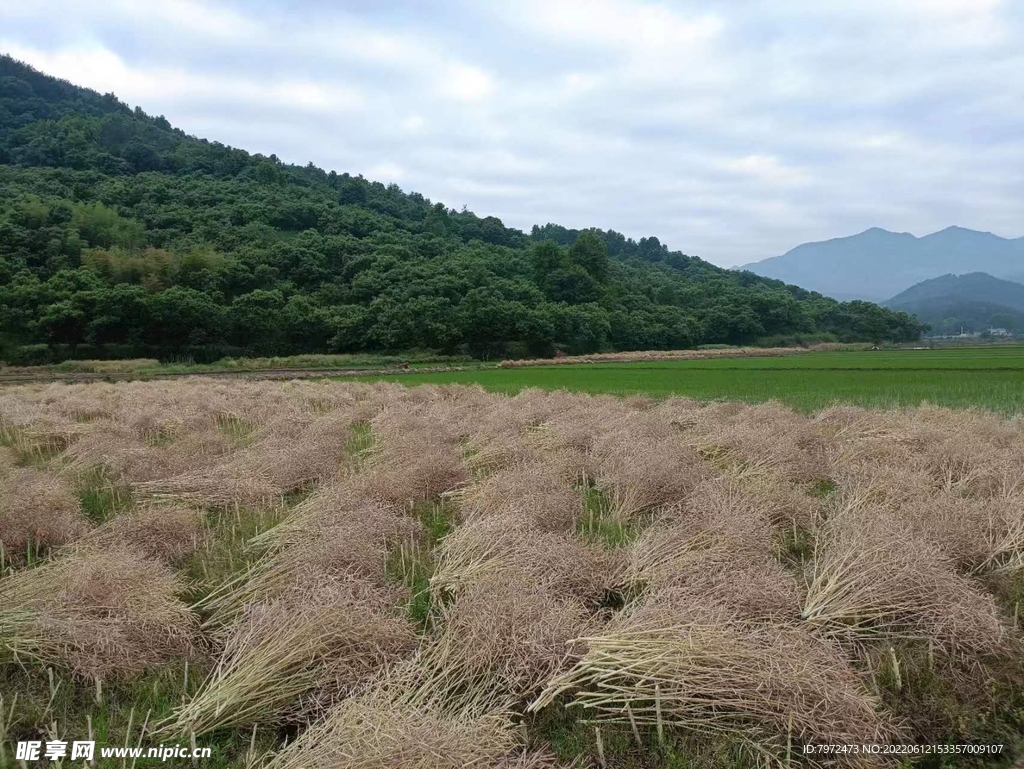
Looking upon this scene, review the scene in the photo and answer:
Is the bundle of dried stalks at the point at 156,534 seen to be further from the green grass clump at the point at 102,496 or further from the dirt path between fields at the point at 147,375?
the dirt path between fields at the point at 147,375

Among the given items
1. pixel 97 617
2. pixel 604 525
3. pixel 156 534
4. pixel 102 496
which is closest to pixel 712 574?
pixel 604 525

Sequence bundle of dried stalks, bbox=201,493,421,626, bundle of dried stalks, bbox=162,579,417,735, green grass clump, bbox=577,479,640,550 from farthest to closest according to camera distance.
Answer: green grass clump, bbox=577,479,640,550 → bundle of dried stalks, bbox=201,493,421,626 → bundle of dried stalks, bbox=162,579,417,735

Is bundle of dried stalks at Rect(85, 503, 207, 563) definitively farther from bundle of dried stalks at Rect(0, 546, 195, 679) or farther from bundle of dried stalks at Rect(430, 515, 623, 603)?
bundle of dried stalks at Rect(430, 515, 623, 603)

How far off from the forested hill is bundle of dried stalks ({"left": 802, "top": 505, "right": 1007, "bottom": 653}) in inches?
1883

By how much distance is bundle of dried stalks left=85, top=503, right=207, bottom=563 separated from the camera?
5168 mm

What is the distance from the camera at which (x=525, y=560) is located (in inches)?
172

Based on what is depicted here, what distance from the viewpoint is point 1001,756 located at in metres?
3.01

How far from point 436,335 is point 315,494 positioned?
1778 inches

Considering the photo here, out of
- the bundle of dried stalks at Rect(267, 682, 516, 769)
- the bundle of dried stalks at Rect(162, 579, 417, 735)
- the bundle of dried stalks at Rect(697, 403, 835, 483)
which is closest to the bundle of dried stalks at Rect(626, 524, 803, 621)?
the bundle of dried stalks at Rect(267, 682, 516, 769)

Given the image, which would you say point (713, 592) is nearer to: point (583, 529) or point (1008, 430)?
point (583, 529)

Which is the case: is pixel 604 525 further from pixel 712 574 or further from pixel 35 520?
pixel 35 520

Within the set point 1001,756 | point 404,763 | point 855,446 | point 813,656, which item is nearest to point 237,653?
point 404,763

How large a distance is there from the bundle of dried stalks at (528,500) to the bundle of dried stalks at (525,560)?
1.24 ft

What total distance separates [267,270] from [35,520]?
55353 millimetres
